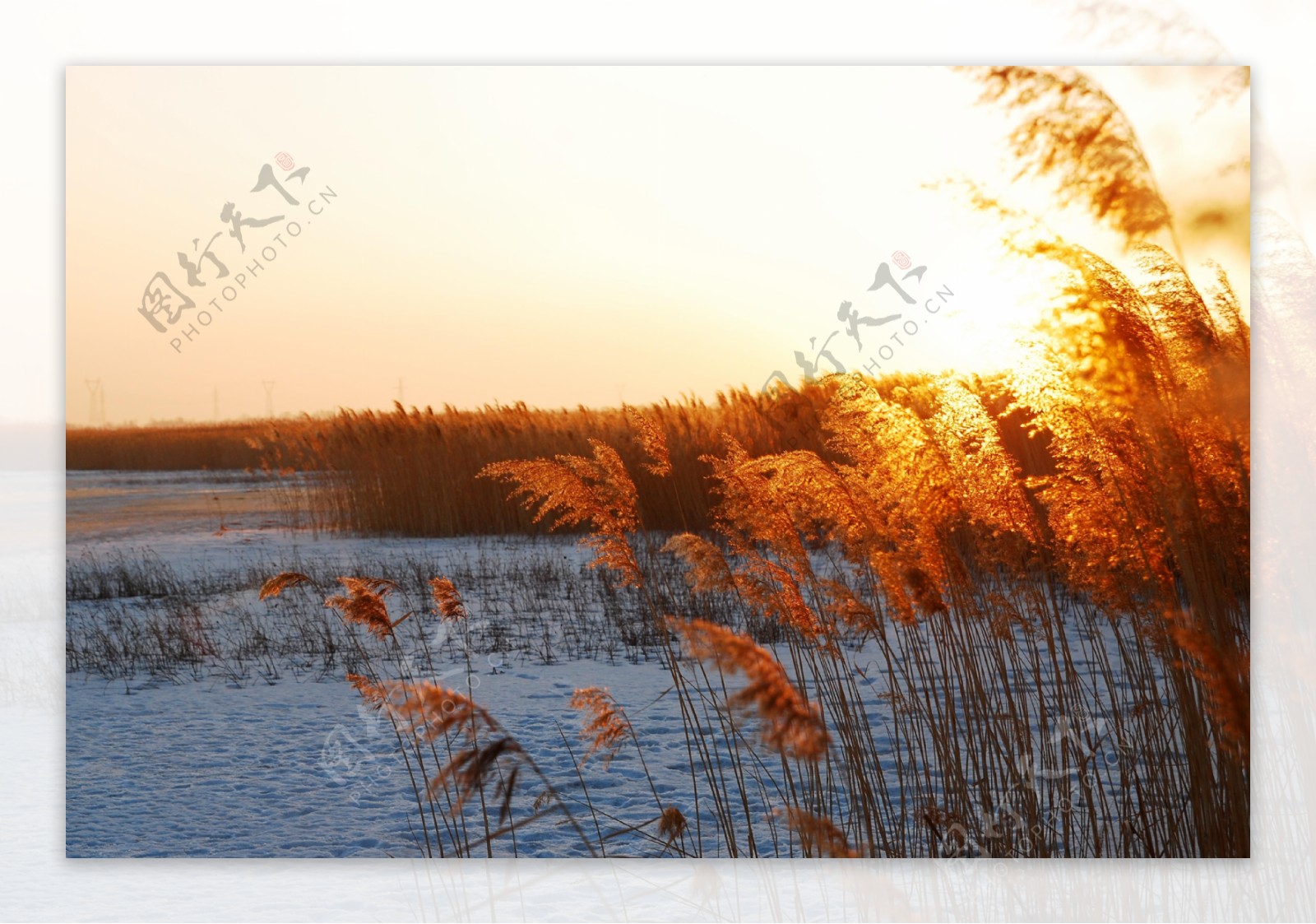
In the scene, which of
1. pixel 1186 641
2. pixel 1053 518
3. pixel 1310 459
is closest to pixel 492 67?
pixel 1053 518

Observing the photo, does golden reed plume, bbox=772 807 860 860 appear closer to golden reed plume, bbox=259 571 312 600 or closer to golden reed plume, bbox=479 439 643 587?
golden reed plume, bbox=479 439 643 587

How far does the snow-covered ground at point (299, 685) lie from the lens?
2.68 metres

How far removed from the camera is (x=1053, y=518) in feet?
8.76

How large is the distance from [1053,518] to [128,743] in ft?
7.63

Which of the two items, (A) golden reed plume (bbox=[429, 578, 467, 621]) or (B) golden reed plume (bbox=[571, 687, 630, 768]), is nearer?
(B) golden reed plume (bbox=[571, 687, 630, 768])

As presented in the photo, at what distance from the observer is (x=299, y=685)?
108 inches

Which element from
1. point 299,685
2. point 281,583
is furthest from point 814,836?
point 281,583

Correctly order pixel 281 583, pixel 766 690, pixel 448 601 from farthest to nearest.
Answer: pixel 448 601 < pixel 281 583 < pixel 766 690

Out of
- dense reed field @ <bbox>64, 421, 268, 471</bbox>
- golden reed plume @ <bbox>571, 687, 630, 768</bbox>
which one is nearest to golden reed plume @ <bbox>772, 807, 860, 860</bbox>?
golden reed plume @ <bbox>571, 687, 630, 768</bbox>

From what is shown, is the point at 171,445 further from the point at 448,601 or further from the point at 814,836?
the point at 814,836

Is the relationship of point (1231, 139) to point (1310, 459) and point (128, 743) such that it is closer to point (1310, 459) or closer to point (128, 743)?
point (1310, 459)

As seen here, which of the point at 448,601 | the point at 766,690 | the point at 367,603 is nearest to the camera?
the point at 766,690

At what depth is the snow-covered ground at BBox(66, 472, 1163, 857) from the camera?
2.68 m

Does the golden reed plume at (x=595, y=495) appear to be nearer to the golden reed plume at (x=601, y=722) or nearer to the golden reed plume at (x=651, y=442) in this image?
the golden reed plume at (x=651, y=442)
